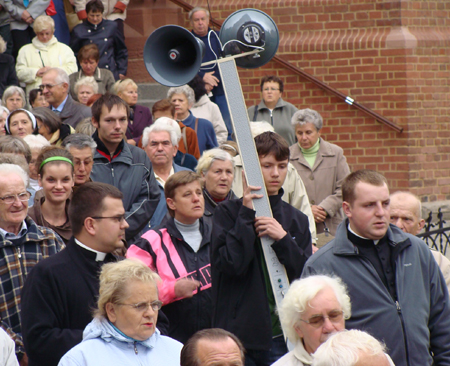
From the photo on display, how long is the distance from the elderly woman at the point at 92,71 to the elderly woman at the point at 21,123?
2.52m

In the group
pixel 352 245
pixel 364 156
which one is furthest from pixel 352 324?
pixel 364 156

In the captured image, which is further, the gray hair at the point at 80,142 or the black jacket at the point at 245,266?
the gray hair at the point at 80,142

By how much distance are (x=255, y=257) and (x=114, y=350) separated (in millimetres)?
1206

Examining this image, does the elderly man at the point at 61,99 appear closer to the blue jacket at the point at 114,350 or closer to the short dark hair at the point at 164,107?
the short dark hair at the point at 164,107

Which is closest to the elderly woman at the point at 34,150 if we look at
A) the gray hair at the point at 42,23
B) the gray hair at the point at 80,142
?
the gray hair at the point at 80,142

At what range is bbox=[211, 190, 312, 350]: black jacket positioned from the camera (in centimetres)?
438

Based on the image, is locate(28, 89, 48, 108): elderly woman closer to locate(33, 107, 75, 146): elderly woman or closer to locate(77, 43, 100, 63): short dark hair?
locate(77, 43, 100, 63): short dark hair

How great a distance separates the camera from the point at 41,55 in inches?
428

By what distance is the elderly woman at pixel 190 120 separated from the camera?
9078 millimetres

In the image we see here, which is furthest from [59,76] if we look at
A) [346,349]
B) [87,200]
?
[346,349]

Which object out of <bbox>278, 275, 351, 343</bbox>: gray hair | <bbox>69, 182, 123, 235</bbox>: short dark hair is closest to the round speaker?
<bbox>69, 182, 123, 235</bbox>: short dark hair

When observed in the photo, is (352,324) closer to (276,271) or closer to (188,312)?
(276,271)

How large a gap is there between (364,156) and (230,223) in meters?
7.12

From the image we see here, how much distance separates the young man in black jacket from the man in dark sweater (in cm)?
66
